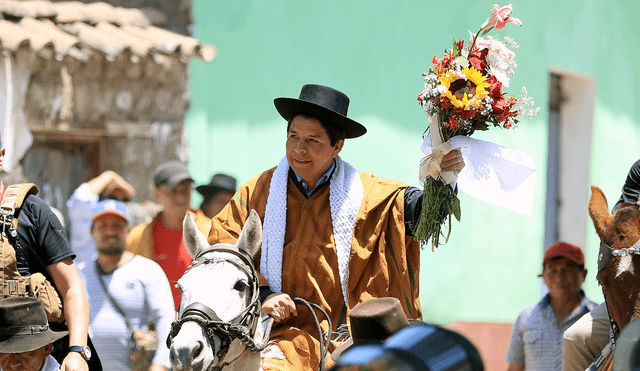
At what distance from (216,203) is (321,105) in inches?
118

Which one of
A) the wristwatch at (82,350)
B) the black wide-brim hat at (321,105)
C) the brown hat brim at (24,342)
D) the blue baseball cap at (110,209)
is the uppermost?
the black wide-brim hat at (321,105)

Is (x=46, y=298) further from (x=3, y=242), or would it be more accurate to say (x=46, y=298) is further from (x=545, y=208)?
(x=545, y=208)

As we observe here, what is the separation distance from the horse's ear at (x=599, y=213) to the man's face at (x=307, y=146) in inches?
58.6

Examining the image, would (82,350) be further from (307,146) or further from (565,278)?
(565,278)

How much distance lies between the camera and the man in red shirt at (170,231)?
6.69 m

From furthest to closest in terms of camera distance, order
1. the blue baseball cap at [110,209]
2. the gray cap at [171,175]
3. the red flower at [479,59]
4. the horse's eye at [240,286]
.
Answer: the gray cap at [171,175]
the blue baseball cap at [110,209]
the red flower at [479,59]
the horse's eye at [240,286]

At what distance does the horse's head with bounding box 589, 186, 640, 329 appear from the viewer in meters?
4.19

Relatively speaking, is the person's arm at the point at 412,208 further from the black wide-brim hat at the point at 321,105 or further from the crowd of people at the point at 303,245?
the black wide-brim hat at the point at 321,105

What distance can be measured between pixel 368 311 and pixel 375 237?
1.25 m

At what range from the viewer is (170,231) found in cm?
690

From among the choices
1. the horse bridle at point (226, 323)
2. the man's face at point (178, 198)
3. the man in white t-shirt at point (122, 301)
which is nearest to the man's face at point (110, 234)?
the man in white t-shirt at point (122, 301)

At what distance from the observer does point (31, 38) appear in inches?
326

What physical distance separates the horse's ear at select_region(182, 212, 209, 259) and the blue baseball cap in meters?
2.62

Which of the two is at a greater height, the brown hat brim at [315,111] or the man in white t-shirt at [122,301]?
the brown hat brim at [315,111]
